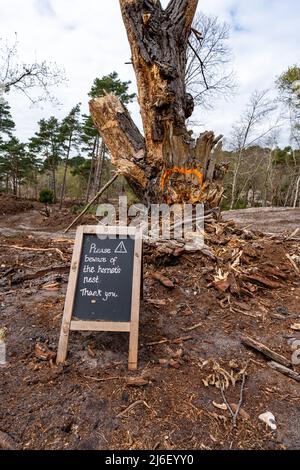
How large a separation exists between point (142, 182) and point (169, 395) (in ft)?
9.35

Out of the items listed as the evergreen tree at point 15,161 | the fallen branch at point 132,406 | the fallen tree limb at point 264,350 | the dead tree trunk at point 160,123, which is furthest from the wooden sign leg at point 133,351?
the evergreen tree at point 15,161

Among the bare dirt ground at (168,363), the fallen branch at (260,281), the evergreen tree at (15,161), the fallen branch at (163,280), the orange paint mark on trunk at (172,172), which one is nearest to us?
the bare dirt ground at (168,363)

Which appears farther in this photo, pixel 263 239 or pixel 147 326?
pixel 263 239

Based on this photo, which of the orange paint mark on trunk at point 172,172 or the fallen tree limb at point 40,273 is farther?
the orange paint mark on trunk at point 172,172

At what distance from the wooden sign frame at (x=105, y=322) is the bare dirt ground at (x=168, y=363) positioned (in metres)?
0.12

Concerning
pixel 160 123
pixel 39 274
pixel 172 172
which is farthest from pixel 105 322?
pixel 160 123

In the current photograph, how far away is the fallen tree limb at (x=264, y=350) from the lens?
6.63ft

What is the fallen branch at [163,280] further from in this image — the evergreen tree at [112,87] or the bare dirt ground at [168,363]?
the evergreen tree at [112,87]

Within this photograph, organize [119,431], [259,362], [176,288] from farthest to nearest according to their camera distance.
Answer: [176,288] → [259,362] → [119,431]

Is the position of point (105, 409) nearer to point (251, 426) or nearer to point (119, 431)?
point (119, 431)

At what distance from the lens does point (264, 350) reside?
208 centimetres

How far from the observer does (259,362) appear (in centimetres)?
202

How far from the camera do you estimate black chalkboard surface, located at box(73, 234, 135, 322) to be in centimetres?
200

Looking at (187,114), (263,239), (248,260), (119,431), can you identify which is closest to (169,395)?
(119,431)
